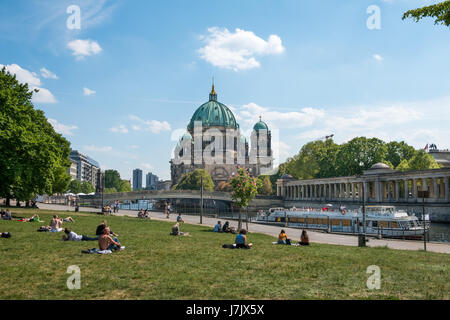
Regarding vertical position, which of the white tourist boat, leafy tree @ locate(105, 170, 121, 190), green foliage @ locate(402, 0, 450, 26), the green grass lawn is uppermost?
green foliage @ locate(402, 0, 450, 26)

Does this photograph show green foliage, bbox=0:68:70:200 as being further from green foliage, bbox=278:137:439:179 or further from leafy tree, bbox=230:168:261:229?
green foliage, bbox=278:137:439:179

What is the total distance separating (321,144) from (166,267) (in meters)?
113

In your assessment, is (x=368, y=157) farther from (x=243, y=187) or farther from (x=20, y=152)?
(x=20, y=152)

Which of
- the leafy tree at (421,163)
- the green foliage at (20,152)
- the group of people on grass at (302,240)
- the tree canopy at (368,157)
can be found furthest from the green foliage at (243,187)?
the leafy tree at (421,163)

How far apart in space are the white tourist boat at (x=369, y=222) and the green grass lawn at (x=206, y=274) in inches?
1033

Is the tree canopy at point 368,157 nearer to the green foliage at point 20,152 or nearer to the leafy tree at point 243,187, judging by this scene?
the leafy tree at point 243,187

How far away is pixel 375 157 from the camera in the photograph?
97188mm

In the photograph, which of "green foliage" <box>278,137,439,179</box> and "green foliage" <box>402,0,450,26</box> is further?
"green foliage" <box>278,137,439,179</box>

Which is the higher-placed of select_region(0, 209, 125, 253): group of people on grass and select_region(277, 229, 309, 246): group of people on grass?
select_region(0, 209, 125, 253): group of people on grass

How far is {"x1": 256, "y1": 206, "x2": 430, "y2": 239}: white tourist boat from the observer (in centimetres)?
4492

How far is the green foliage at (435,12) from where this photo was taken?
17.7 meters

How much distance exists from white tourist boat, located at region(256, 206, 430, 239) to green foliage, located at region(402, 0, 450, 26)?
25.7 m

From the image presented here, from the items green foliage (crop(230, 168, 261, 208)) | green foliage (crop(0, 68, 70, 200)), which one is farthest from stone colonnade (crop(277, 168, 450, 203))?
green foliage (crop(0, 68, 70, 200))
